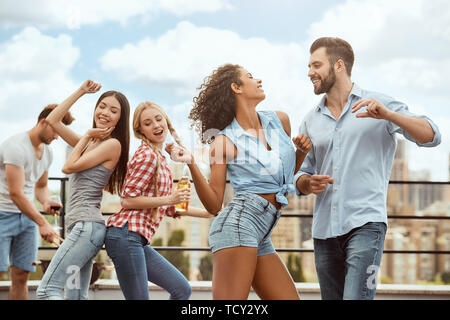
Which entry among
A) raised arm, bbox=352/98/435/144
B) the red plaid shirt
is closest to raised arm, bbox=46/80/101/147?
the red plaid shirt

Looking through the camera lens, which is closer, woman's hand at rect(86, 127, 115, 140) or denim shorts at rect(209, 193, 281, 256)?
denim shorts at rect(209, 193, 281, 256)

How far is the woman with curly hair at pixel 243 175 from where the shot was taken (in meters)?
1.76

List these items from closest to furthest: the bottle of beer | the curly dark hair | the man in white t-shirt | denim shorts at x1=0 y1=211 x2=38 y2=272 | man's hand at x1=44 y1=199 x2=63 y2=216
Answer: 1. the curly dark hair
2. the bottle of beer
3. man's hand at x1=44 y1=199 x2=63 y2=216
4. the man in white t-shirt
5. denim shorts at x1=0 y1=211 x2=38 y2=272

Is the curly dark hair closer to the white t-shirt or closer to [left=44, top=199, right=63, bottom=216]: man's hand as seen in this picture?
[left=44, top=199, right=63, bottom=216]: man's hand

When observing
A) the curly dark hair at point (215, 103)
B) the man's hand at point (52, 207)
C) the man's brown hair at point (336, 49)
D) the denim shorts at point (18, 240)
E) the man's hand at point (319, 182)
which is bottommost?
the denim shorts at point (18, 240)


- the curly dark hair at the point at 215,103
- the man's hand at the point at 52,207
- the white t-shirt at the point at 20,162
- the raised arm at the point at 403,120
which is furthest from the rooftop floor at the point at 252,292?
the raised arm at the point at 403,120

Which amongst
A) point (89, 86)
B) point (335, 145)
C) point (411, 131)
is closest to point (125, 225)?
point (89, 86)

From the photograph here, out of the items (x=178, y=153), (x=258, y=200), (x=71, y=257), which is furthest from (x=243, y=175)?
(x=71, y=257)

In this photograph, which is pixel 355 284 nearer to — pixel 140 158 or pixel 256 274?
pixel 256 274

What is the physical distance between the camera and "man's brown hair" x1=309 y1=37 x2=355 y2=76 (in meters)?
2.11

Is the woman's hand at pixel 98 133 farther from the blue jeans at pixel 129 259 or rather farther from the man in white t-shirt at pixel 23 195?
the man in white t-shirt at pixel 23 195

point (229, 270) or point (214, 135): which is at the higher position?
point (214, 135)

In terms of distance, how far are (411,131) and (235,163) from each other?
2.03ft
